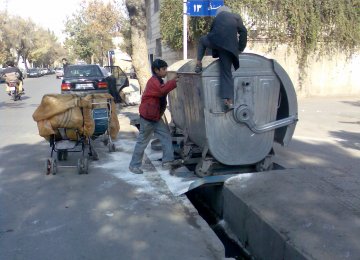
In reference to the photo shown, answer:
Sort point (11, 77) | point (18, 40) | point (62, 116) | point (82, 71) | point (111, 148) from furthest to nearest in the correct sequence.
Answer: point (18, 40) → point (11, 77) → point (82, 71) → point (111, 148) → point (62, 116)

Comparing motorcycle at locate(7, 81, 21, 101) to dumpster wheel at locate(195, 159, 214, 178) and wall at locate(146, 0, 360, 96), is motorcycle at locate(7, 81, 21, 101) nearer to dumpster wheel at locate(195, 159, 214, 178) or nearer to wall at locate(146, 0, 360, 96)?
wall at locate(146, 0, 360, 96)

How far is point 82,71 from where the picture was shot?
1605 cm

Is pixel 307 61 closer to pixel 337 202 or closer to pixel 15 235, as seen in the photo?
pixel 337 202

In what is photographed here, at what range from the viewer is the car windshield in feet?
51.4

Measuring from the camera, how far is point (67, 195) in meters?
5.69

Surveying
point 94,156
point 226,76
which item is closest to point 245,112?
point 226,76

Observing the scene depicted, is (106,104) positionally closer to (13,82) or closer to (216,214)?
(216,214)

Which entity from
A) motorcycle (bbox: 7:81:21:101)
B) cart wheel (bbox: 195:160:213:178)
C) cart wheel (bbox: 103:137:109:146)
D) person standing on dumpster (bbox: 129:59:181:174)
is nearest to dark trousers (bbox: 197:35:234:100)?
person standing on dumpster (bbox: 129:59:181:174)

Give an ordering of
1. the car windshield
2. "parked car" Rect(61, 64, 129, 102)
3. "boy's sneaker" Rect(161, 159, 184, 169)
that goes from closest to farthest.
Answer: "boy's sneaker" Rect(161, 159, 184, 169) < "parked car" Rect(61, 64, 129, 102) < the car windshield

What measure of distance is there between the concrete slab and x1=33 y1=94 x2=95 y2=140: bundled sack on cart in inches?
110

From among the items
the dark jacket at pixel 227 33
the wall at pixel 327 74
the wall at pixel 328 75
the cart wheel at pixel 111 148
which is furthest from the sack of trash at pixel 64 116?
the wall at pixel 328 75

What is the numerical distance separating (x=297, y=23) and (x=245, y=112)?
11994 mm

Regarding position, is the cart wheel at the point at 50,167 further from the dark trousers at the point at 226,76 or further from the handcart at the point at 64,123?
the dark trousers at the point at 226,76

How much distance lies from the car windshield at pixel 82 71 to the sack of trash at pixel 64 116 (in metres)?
9.17
